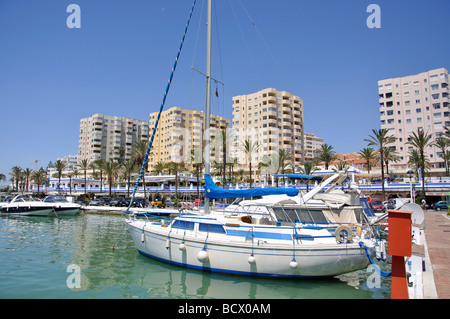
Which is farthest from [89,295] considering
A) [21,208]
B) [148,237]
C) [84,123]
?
[84,123]

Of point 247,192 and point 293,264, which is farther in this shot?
point 247,192

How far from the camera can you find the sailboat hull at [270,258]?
11.0m

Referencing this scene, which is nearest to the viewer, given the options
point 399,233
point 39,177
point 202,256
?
point 399,233

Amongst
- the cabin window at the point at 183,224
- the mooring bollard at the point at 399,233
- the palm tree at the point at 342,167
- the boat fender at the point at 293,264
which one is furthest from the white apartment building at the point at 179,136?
the mooring bollard at the point at 399,233

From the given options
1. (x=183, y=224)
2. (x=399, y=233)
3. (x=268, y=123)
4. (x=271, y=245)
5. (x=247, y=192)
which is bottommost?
(x=271, y=245)

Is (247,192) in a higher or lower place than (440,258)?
higher

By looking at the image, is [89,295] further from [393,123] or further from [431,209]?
[393,123]

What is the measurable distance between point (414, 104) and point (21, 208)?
86.7 meters

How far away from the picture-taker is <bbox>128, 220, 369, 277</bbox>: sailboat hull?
1098cm

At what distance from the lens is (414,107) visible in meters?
78.5

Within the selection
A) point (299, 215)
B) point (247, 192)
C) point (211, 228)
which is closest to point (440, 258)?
point (299, 215)

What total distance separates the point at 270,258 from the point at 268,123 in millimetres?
80393

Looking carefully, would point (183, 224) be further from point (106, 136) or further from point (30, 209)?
point (106, 136)

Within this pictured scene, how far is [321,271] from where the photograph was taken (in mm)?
11156
